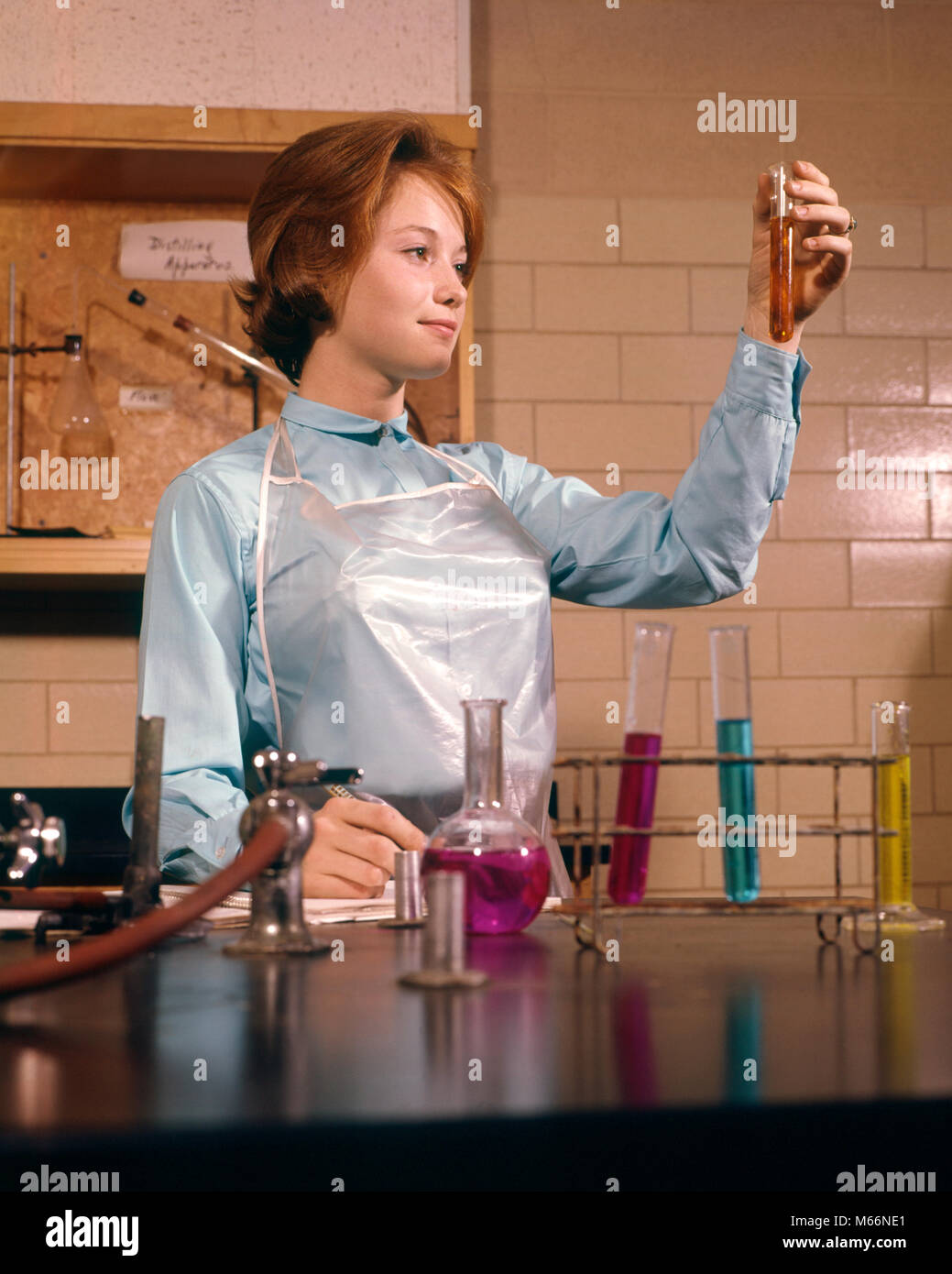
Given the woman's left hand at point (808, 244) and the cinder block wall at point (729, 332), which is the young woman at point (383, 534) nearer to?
the woman's left hand at point (808, 244)

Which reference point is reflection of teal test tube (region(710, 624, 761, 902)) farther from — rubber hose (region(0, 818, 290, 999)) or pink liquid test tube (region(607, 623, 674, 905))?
rubber hose (region(0, 818, 290, 999))

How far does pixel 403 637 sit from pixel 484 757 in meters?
0.58

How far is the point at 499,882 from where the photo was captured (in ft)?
2.75

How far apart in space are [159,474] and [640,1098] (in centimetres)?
228

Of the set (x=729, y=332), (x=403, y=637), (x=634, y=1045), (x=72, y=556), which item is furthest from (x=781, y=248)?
(x=729, y=332)

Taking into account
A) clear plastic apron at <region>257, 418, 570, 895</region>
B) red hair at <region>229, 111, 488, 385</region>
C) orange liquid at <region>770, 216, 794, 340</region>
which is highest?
red hair at <region>229, 111, 488, 385</region>

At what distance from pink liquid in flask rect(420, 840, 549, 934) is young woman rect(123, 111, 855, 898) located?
1.26 feet

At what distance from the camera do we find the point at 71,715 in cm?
266

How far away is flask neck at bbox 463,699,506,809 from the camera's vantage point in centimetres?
83

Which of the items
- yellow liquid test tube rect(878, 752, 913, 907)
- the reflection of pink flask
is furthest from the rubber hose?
yellow liquid test tube rect(878, 752, 913, 907)

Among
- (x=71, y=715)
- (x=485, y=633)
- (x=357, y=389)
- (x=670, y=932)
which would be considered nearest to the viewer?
(x=670, y=932)

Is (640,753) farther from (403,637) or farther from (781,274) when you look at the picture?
(403,637)

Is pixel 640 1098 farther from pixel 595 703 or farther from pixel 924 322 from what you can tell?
pixel 924 322
